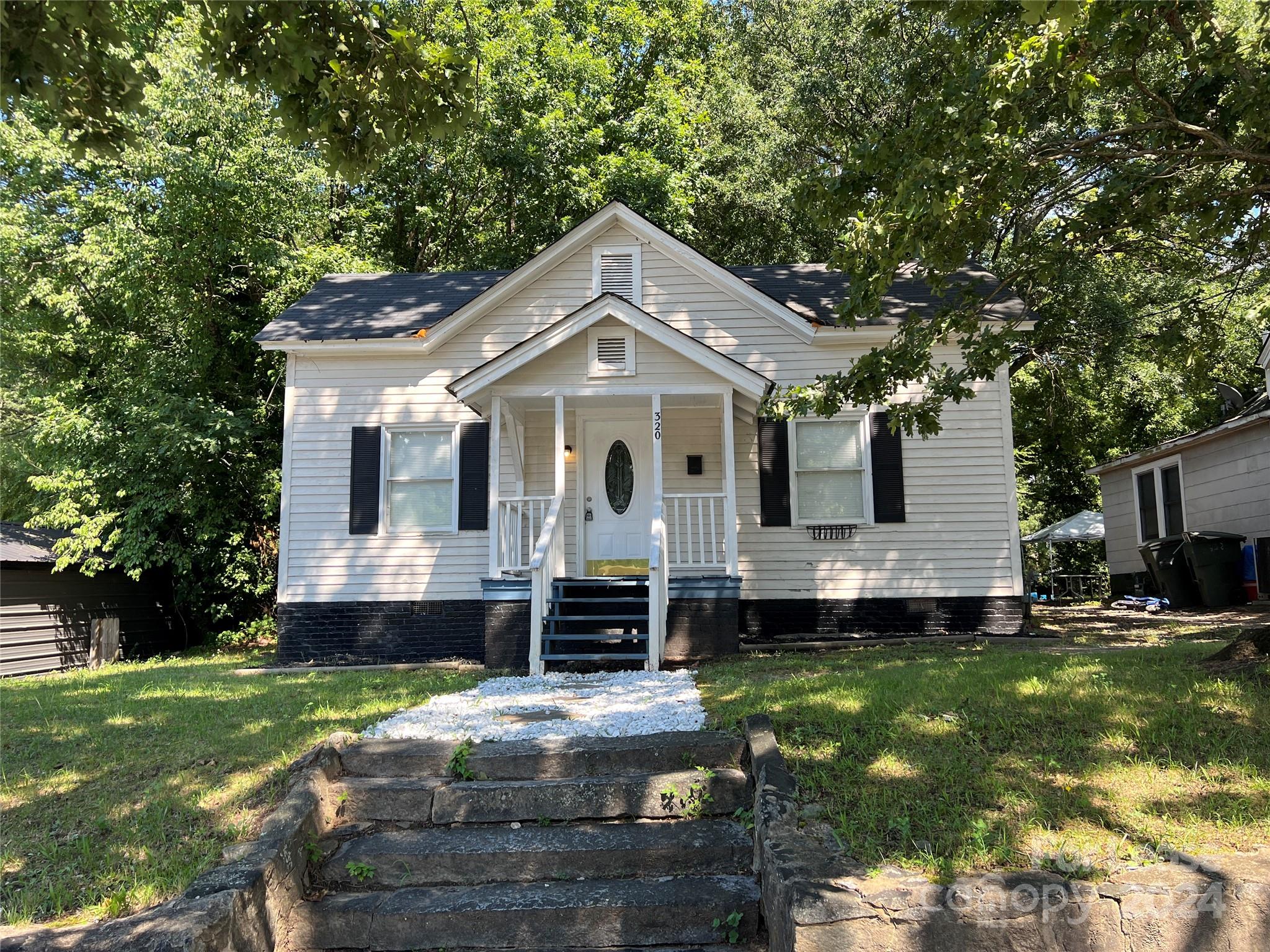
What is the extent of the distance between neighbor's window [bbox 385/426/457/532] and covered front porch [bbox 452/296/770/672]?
2.46 ft

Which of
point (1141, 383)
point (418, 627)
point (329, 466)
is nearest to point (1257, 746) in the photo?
point (418, 627)

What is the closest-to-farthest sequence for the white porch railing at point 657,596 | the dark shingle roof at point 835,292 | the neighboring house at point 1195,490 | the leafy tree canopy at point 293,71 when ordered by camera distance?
the leafy tree canopy at point 293,71
the white porch railing at point 657,596
the dark shingle roof at point 835,292
the neighboring house at point 1195,490

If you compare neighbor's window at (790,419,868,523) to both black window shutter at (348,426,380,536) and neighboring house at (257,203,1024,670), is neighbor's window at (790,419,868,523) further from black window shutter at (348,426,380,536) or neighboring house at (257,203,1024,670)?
black window shutter at (348,426,380,536)

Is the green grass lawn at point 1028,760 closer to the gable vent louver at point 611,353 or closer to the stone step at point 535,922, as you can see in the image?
the stone step at point 535,922

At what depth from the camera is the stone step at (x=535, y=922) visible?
13.0ft

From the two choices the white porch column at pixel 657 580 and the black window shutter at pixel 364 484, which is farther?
the black window shutter at pixel 364 484

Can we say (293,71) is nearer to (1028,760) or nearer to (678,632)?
(1028,760)

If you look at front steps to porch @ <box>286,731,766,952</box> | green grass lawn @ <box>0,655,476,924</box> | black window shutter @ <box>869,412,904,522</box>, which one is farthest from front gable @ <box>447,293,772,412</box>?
front steps to porch @ <box>286,731,766,952</box>

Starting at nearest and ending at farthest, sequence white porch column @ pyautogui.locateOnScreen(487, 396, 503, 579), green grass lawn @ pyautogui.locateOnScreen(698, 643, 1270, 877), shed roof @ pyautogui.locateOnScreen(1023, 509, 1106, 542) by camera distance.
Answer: green grass lawn @ pyautogui.locateOnScreen(698, 643, 1270, 877)
white porch column @ pyautogui.locateOnScreen(487, 396, 503, 579)
shed roof @ pyautogui.locateOnScreen(1023, 509, 1106, 542)

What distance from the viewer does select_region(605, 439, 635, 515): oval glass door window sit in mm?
11594

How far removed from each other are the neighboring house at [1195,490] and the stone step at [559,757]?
10917mm

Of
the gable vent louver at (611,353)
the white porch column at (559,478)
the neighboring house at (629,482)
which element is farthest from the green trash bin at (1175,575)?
the white porch column at (559,478)

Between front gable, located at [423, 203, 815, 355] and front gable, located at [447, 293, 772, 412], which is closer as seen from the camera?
front gable, located at [447, 293, 772, 412]

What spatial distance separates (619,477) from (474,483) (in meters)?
1.88
